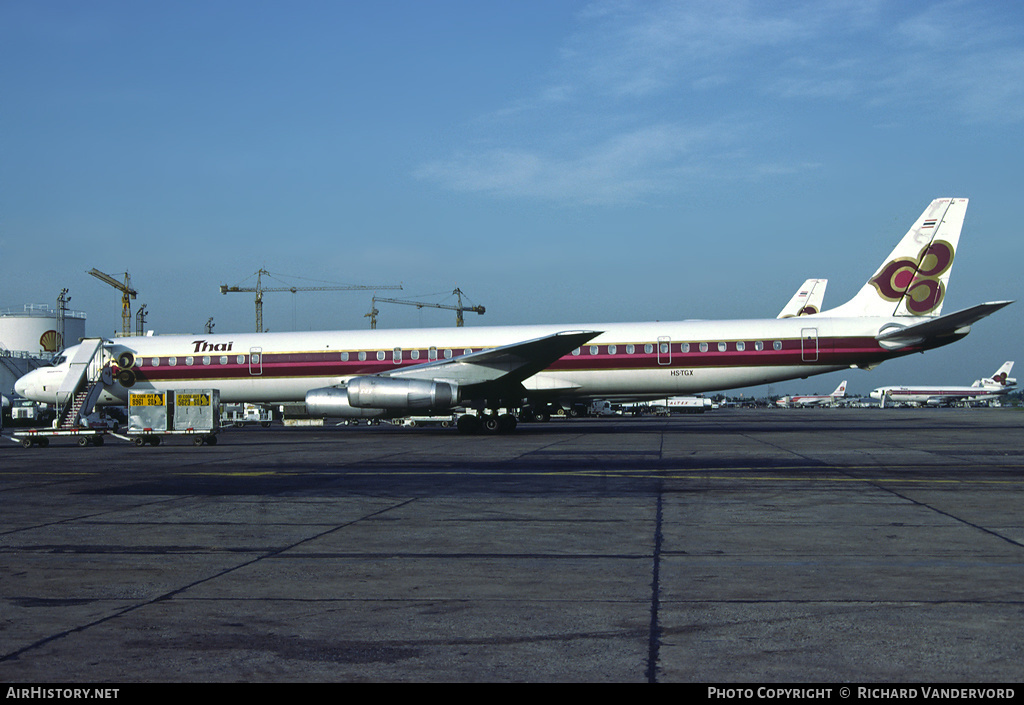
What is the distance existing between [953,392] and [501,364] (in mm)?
117355

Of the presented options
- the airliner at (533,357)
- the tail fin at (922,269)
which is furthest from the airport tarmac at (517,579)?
the tail fin at (922,269)

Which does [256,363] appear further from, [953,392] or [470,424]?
[953,392]

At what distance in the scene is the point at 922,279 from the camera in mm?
30219

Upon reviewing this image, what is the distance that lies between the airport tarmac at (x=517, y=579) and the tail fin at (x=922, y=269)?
1735 cm

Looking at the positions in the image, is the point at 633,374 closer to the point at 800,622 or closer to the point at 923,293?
the point at 923,293

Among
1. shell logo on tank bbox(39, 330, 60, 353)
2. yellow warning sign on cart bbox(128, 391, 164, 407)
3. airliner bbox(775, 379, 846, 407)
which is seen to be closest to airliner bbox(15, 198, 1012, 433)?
yellow warning sign on cart bbox(128, 391, 164, 407)

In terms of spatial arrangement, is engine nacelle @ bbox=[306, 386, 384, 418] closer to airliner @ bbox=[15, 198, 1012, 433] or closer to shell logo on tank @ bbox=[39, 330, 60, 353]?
airliner @ bbox=[15, 198, 1012, 433]

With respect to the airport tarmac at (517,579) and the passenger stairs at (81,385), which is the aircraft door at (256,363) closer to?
the passenger stairs at (81,385)

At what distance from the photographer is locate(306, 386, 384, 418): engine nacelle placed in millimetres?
28016

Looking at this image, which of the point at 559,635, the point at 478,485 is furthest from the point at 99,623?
the point at 478,485

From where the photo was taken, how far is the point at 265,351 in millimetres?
32125

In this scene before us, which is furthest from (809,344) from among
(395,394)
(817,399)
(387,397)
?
(817,399)

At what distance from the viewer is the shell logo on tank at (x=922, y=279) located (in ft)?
98.8
